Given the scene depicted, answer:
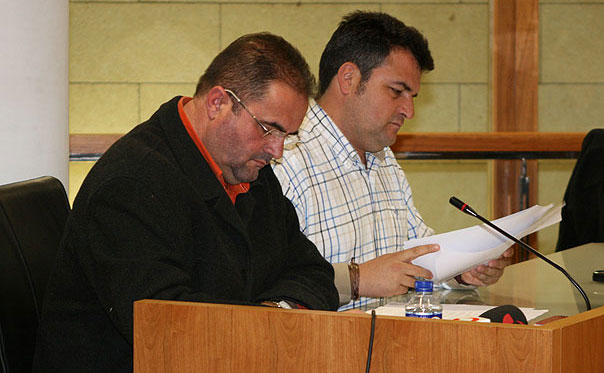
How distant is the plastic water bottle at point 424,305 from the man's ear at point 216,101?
1.65 ft

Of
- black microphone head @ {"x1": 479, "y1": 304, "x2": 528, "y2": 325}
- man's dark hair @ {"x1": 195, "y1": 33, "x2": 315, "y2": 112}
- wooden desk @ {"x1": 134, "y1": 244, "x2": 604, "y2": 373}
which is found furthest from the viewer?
man's dark hair @ {"x1": 195, "y1": 33, "x2": 315, "y2": 112}

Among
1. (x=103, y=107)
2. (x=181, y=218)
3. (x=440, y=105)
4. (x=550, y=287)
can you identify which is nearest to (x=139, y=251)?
(x=181, y=218)

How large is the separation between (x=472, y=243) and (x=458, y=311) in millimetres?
184

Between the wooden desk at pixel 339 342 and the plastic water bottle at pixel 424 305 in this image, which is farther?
the plastic water bottle at pixel 424 305

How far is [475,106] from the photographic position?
4.62m

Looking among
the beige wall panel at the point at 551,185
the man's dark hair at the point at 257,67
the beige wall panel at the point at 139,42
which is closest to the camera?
the man's dark hair at the point at 257,67

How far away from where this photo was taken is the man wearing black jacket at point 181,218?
1402mm

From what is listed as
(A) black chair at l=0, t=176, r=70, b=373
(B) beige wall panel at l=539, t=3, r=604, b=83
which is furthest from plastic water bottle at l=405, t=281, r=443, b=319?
(B) beige wall panel at l=539, t=3, r=604, b=83

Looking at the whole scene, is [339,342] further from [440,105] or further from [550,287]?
[440,105]

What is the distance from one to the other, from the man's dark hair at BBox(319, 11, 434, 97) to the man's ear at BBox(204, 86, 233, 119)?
84 centimetres

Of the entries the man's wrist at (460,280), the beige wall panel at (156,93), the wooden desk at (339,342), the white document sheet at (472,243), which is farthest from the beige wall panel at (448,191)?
the wooden desk at (339,342)

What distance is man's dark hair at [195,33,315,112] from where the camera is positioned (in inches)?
64.5

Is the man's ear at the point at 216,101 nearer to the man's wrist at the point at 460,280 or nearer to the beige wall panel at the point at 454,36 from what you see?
the man's wrist at the point at 460,280

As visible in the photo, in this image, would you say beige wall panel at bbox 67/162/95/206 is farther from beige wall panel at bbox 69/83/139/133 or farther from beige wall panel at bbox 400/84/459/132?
beige wall panel at bbox 400/84/459/132
